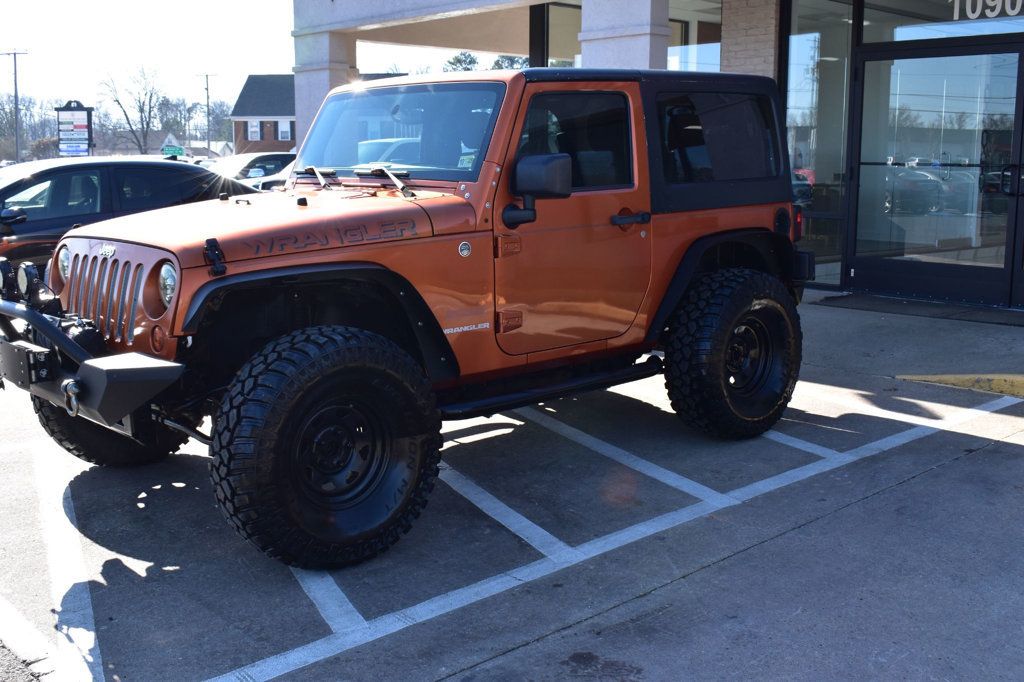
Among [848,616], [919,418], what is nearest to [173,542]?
[848,616]

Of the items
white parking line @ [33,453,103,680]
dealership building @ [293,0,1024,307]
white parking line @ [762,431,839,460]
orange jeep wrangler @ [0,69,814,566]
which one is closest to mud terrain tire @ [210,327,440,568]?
orange jeep wrangler @ [0,69,814,566]

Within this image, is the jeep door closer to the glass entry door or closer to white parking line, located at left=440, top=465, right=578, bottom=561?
white parking line, located at left=440, top=465, right=578, bottom=561

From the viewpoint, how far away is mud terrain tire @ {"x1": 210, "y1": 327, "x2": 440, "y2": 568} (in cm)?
402

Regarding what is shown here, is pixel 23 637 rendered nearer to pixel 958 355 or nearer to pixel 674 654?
pixel 674 654

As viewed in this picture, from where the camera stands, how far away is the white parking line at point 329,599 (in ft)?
12.8

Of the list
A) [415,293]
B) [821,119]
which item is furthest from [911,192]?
[415,293]

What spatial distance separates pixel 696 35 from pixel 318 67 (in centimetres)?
646

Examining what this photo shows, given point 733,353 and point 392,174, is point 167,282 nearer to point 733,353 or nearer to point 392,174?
point 392,174

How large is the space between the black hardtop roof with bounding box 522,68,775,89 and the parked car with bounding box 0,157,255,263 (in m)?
5.83

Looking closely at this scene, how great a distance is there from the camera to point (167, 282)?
→ 424cm

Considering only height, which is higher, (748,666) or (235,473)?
(235,473)

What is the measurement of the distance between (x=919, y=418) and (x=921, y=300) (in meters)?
4.66

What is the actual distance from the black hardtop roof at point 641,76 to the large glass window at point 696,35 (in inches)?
234

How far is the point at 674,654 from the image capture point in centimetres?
363
